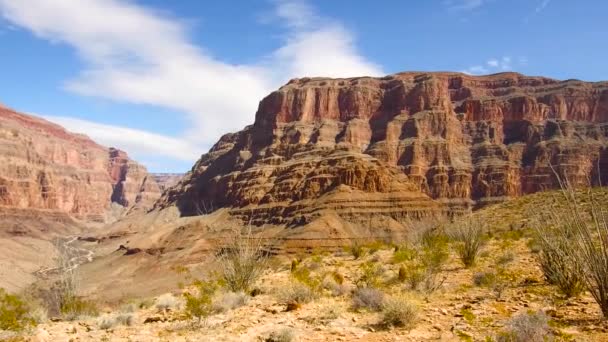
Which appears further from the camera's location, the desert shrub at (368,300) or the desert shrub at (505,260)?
the desert shrub at (505,260)

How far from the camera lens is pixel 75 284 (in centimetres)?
1667

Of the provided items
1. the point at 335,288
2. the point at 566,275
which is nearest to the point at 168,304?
the point at 335,288

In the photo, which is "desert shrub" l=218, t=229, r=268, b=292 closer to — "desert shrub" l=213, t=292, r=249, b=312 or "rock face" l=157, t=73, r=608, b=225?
"desert shrub" l=213, t=292, r=249, b=312

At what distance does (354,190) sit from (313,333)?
88701 millimetres

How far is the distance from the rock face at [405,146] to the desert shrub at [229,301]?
→ 77.4 metres

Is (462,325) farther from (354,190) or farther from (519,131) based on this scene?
(519,131)

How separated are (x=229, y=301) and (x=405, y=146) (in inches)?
4647

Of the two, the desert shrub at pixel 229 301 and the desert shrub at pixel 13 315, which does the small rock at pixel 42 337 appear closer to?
the desert shrub at pixel 13 315

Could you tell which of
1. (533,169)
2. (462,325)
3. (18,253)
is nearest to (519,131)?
(533,169)

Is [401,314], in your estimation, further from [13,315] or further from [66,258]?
[66,258]

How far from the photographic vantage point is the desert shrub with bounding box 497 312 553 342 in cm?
734

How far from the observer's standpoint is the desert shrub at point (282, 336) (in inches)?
367

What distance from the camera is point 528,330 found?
7.54 m

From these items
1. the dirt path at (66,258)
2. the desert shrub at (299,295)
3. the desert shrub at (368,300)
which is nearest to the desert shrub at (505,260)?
the desert shrub at (368,300)
